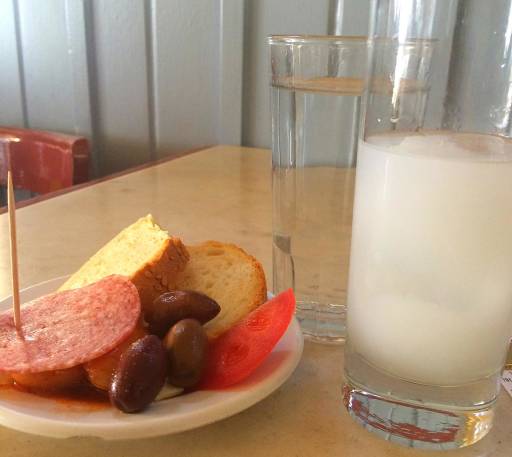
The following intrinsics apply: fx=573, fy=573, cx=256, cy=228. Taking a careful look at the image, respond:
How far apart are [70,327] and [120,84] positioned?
154 cm

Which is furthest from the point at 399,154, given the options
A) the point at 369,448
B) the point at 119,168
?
the point at 119,168

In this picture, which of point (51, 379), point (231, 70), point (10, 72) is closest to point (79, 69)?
point (10, 72)

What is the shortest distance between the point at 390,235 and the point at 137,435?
20 cm

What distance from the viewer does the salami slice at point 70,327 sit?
38 centimetres

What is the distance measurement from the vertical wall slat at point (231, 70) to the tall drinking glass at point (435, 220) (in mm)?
1266

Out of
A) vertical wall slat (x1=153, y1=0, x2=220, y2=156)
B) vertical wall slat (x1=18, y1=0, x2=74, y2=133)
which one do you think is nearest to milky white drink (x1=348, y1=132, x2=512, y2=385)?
vertical wall slat (x1=153, y1=0, x2=220, y2=156)

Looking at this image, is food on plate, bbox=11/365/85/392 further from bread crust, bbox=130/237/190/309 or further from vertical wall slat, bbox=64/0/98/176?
vertical wall slat, bbox=64/0/98/176

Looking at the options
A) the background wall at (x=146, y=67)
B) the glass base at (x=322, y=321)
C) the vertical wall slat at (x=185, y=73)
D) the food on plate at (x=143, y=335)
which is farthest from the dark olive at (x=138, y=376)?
the vertical wall slat at (x=185, y=73)

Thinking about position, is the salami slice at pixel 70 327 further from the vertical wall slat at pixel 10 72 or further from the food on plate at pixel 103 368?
the vertical wall slat at pixel 10 72

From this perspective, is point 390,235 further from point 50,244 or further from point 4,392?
point 50,244

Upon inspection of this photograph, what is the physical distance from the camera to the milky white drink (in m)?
0.35

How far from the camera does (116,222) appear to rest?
3.06 feet

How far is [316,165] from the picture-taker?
0.53 meters

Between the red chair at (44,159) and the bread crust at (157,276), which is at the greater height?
the bread crust at (157,276)
